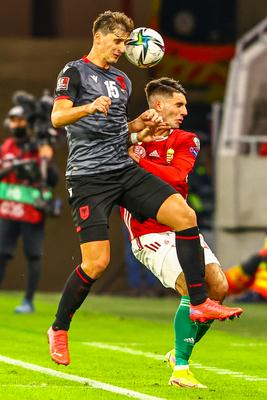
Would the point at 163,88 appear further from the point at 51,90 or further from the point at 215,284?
the point at 51,90

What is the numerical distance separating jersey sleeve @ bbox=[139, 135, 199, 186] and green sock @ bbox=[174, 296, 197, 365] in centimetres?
85

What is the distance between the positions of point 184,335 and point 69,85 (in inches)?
69.3

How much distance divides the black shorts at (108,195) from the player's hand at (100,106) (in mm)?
617

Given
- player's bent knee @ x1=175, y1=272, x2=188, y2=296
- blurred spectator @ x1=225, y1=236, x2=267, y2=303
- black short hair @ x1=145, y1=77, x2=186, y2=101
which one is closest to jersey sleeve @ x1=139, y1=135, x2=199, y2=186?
black short hair @ x1=145, y1=77, x2=186, y2=101

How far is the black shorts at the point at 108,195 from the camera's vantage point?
10.1 m

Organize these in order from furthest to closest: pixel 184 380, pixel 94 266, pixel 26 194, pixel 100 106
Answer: pixel 26 194
pixel 94 266
pixel 184 380
pixel 100 106

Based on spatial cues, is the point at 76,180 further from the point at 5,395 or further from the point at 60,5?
the point at 60,5

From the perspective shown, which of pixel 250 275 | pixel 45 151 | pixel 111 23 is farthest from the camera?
pixel 250 275

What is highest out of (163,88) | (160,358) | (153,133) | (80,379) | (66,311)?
(163,88)

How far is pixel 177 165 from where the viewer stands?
10.4m

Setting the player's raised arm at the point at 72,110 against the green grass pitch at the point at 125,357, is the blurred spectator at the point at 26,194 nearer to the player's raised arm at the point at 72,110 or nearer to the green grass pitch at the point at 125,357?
the green grass pitch at the point at 125,357

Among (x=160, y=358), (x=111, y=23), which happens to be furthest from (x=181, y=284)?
(x=160, y=358)

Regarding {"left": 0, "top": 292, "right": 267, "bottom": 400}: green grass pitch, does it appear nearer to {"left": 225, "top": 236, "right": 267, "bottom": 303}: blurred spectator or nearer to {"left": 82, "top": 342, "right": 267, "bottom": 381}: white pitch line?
{"left": 82, "top": 342, "right": 267, "bottom": 381}: white pitch line

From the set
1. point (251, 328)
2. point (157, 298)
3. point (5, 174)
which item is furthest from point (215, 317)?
point (157, 298)
